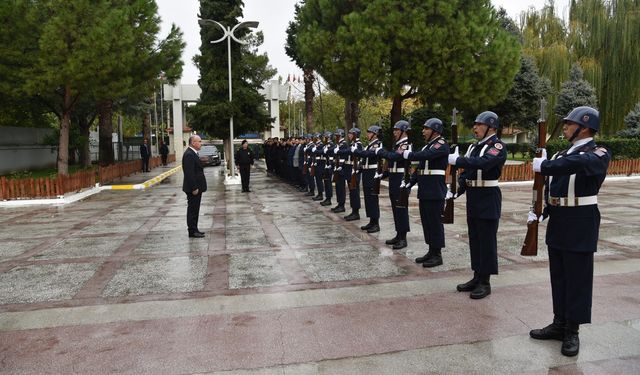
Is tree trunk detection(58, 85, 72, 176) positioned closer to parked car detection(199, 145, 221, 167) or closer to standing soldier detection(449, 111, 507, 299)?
parked car detection(199, 145, 221, 167)

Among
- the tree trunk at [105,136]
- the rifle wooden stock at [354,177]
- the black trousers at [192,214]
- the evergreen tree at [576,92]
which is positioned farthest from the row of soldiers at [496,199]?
the evergreen tree at [576,92]

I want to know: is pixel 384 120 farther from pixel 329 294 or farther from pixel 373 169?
pixel 329 294

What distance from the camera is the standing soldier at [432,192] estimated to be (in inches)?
253

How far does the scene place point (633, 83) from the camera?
955 inches

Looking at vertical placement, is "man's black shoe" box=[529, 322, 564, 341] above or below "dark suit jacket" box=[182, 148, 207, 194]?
below

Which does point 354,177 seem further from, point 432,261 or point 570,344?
point 570,344

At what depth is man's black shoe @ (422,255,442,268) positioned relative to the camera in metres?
6.53

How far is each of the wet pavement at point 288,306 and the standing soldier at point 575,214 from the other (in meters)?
0.31

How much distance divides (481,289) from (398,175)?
318 cm

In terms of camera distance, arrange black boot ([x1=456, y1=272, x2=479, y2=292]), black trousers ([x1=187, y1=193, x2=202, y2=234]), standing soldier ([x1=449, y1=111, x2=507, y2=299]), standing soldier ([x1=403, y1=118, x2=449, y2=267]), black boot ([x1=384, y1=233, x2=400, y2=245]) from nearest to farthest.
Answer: standing soldier ([x1=449, y1=111, x2=507, y2=299]) < black boot ([x1=456, y1=272, x2=479, y2=292]) < standing soldier ([x1=403, y1=118, x2=449, y2=267]) < black boot ([x1=384, y1=233, x2=400, y2=245]) < black trousers ([x1=187, y1=193, x2=202, y2=234])

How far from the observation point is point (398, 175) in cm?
820

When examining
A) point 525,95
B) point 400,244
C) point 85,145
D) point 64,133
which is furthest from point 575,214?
point 85,145

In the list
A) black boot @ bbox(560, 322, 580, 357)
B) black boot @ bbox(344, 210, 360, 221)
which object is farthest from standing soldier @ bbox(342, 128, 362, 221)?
black boot @ bbox(560, 322, 580, 357)

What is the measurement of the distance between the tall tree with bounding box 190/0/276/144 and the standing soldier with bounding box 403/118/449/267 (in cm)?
1585
